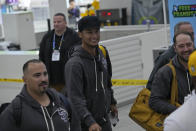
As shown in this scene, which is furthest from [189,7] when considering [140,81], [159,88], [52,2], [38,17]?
[38,17]

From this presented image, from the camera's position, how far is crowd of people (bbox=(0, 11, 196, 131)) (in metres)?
3.91

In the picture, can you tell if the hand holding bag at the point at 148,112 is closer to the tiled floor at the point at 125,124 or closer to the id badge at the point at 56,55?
the id badge at the point at 56,55

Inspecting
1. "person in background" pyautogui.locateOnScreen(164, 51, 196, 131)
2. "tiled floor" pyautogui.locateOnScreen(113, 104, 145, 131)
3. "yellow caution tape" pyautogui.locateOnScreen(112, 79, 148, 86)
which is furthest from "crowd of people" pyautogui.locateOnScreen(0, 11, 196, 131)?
"yellow caution tape" pyautogui.locateOnScreen(112, 79, 148, 86)

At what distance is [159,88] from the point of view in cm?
463

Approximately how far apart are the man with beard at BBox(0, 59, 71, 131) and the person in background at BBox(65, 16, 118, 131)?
37 centimetres

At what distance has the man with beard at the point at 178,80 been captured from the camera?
179 inches

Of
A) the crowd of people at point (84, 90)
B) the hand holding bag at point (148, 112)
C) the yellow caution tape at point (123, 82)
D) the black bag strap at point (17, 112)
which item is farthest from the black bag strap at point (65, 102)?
the yellow caution tape at point (123, 82)

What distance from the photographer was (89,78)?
4.68m

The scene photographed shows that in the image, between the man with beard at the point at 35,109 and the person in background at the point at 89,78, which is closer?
the man with beard at the point at 35,109

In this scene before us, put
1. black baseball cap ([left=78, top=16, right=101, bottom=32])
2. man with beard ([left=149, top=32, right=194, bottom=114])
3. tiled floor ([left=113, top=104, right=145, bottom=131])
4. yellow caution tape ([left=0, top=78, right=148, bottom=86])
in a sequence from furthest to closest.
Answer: yellow caution tape ([left=0, top=78, right=148, bottom=86])
tiled floor ([left=113, top=104, right=145, bottom=131])
black baseball cap ([left=78, top=16, right=101, bottom=32])
man with beard ([left=149, top=32, right=194, bottom=114])

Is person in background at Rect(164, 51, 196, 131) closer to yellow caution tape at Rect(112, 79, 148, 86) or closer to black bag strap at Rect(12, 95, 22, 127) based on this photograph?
black bag strap at Rect(12, 95, 22, 127)

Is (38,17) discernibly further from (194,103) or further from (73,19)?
(194,103)

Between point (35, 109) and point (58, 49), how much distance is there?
3.51m

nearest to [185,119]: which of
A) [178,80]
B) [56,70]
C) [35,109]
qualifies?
[35,109]
